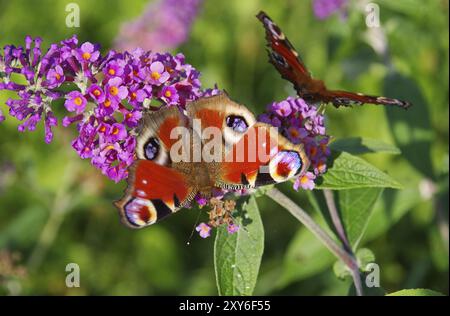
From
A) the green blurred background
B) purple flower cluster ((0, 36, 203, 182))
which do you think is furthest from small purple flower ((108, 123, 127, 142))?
the green blurred background

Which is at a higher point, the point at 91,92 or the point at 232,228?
the point at 91,92

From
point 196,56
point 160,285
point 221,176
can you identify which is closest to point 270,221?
point 160,285

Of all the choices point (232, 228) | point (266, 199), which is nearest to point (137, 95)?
point (232, 228)

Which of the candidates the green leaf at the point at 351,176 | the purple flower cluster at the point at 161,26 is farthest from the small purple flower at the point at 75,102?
the purple flower cluster at the point at 161,26

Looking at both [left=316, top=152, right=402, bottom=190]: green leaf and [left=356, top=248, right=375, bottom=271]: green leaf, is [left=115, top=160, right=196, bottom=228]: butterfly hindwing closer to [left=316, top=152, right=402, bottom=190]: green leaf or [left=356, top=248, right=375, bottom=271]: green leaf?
[left=316, top=152, right=402, bottom=190]: green leaf

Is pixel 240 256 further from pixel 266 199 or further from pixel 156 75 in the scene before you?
pixel 266 199
